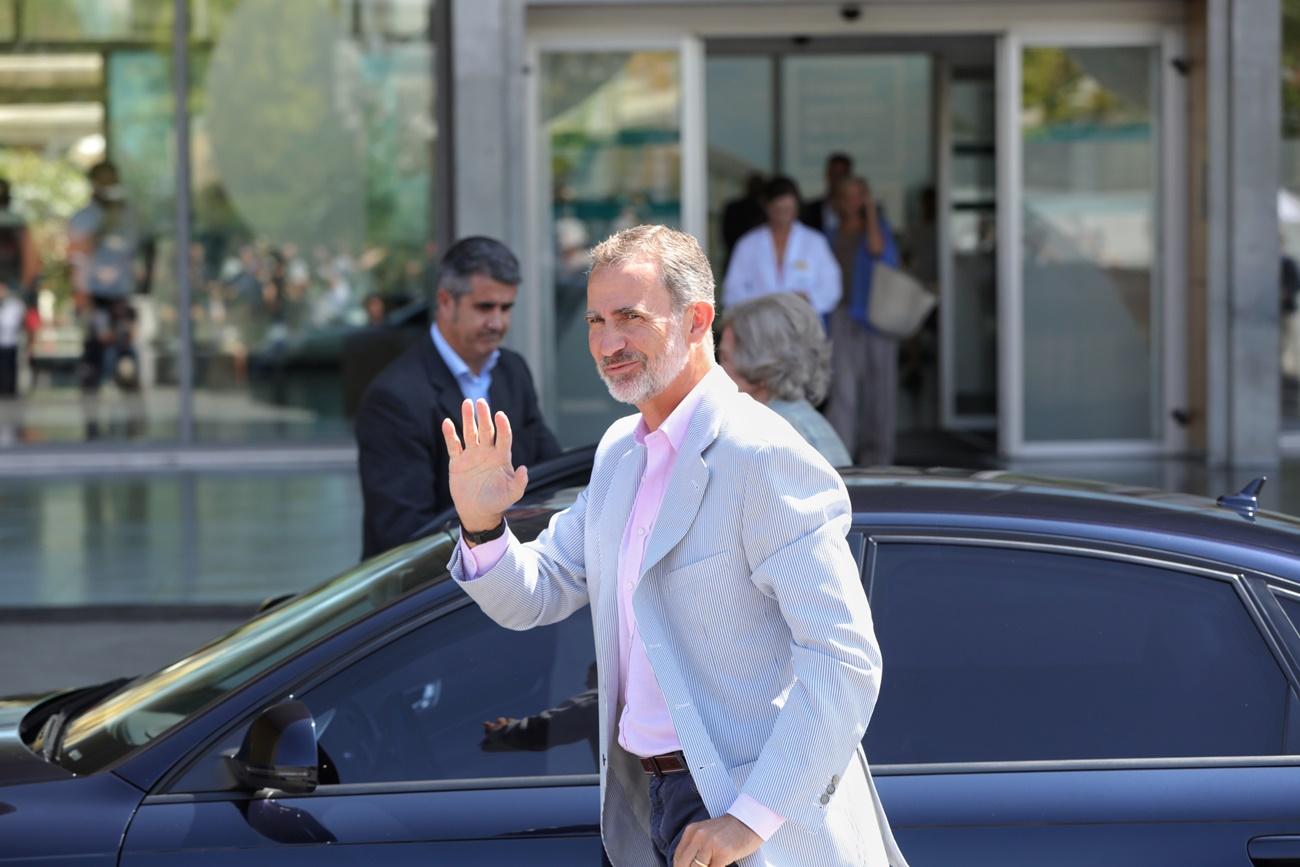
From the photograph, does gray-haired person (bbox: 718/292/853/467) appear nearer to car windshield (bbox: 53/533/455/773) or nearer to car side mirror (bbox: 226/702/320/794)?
car windshield (bbox: 53/533/455/773)

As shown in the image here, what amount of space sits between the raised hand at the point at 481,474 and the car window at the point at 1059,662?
835 millimetres

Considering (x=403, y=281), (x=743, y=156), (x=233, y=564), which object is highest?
(x=743, y=156)

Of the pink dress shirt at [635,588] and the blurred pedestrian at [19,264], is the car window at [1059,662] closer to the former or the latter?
the pink dress shirt at [635,588]

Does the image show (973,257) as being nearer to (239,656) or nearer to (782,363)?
(782,363)

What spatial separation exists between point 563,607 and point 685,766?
40cm

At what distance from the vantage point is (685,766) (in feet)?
8.82

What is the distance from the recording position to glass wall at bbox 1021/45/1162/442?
40.4 ft

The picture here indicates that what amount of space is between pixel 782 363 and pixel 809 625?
244 centimetres

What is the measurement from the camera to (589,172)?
12312 millimetres

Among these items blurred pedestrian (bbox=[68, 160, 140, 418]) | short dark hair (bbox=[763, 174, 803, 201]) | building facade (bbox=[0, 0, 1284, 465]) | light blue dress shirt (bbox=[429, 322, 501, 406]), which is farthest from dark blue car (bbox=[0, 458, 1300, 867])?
blurred pedestrian (bbox=[68, 160, 140, 418])

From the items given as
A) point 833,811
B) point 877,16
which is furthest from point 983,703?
point 877,16

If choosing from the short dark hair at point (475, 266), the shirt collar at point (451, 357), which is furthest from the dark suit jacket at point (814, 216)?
the shirt collar at point (451, 357)

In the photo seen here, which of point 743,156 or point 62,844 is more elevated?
point 743,156

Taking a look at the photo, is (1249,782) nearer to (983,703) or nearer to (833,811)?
(983,703)
